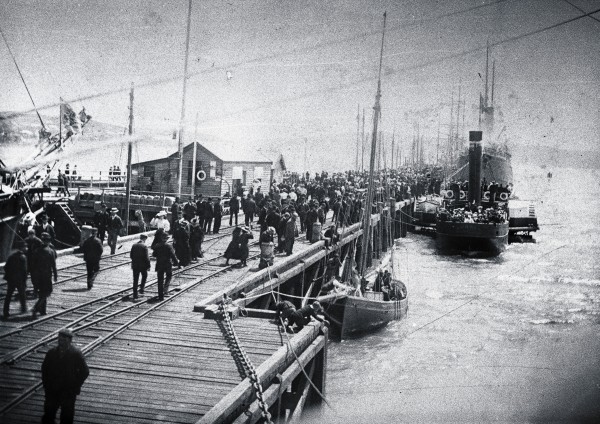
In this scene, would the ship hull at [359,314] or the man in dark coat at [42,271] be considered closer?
the man in dark coat at [42,271]

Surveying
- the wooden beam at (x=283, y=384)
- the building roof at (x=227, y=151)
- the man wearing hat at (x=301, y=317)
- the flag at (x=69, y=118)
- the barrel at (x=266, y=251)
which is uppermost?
the building roof at (x=227, y=151)

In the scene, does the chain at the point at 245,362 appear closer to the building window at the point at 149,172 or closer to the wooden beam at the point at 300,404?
the wooden beam at the point at 300,404

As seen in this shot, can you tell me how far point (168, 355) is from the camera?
891 cm

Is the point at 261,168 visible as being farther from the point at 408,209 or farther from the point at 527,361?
the point at 527,361

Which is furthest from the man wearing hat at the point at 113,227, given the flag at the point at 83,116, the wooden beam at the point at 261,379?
the wooden beam at the point at 261,379

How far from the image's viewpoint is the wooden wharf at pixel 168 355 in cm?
694

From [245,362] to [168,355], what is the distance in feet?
4.66

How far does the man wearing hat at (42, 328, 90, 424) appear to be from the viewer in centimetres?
596

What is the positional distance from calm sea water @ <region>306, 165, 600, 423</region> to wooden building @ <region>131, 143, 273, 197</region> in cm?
1315

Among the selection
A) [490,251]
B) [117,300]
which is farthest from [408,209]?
[117,300]

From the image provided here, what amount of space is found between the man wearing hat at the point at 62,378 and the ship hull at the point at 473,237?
33770 mm

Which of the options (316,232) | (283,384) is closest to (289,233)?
(316,232)

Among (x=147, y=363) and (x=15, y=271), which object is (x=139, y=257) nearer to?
(x=15, y=271)

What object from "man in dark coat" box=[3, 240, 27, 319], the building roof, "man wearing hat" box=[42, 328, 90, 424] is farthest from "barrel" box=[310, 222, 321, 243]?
"man wearing hat" box=[42, 328, 90, 424]
